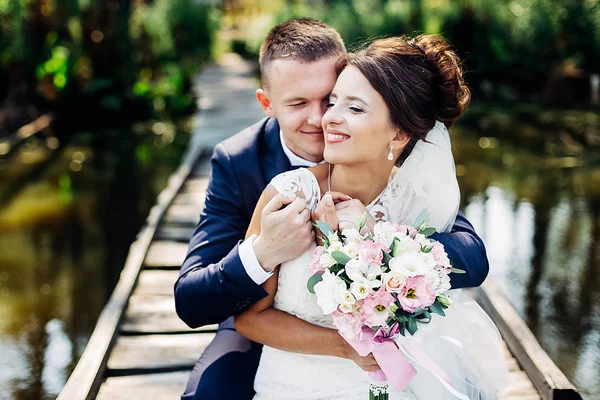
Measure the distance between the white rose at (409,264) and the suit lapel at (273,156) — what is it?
1.01m

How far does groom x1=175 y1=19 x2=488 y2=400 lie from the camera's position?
2279 millimetres

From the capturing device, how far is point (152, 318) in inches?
151

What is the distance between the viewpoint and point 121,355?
341 centimetres

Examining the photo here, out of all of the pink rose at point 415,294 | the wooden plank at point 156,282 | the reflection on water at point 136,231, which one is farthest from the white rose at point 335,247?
the reflection on water at point 136,231

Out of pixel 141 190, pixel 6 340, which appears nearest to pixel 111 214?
pixel 141 190

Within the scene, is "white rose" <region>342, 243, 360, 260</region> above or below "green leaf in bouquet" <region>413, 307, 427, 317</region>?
above

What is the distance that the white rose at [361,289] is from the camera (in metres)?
1.85

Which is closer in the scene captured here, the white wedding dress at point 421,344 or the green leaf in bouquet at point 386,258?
the green leaf in bouquet at point 386,258

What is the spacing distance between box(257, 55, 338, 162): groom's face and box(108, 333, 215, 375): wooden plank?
4.19 ft

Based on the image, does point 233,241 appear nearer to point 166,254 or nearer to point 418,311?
point 418,311

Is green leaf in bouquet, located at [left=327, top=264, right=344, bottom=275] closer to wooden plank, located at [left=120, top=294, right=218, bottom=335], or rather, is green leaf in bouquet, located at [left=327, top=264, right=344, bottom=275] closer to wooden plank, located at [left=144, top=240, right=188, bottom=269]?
wooden plank, located at [left=120, top=294, right=218, bottom=335]

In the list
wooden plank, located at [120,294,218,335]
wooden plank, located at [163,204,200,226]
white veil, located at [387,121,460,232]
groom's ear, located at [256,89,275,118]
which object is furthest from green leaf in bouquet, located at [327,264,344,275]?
wooden plank, located at [163,204,200,226]

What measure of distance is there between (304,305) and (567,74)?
1322 centimetres

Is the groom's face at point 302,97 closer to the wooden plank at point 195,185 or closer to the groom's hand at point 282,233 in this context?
the groom's hand at point 282,233
